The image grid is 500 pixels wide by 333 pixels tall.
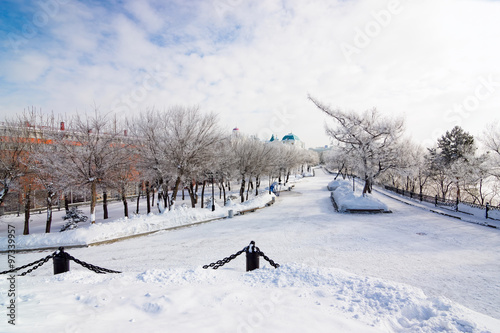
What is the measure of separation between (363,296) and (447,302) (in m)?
1.44

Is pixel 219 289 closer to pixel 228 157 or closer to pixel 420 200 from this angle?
pixel 228 157

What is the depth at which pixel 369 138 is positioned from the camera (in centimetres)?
2328

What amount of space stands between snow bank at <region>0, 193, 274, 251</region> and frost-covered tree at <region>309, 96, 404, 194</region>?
580 inches

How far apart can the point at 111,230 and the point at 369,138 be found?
2240 centimetres

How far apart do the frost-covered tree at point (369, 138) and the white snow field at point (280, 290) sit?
11.6 m

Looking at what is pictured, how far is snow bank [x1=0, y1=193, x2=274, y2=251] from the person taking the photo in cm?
1231

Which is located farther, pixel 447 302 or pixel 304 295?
pixel 304 295

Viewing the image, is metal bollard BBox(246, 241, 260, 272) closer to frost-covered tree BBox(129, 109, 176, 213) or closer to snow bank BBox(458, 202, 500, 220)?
frost-covered tree BBox(129, 109, 176, 213)

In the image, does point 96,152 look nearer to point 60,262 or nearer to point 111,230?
point 111,230

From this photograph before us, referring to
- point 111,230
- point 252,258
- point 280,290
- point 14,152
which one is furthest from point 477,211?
point 14,152

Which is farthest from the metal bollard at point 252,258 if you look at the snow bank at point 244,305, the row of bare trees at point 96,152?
the row of bare trees at point 96,152

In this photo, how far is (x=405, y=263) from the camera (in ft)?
28.7

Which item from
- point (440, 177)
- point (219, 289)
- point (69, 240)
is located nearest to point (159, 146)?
point (69, 240)

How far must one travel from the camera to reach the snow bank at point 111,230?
40.4 ft
